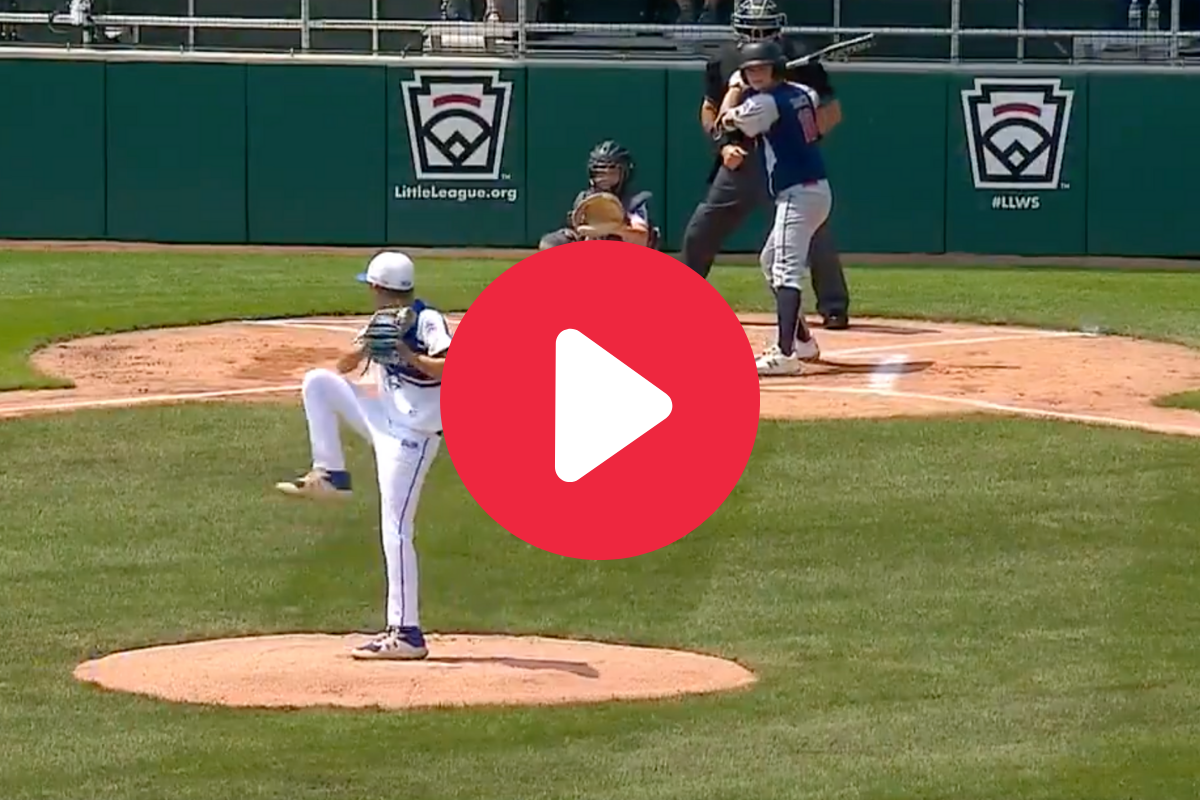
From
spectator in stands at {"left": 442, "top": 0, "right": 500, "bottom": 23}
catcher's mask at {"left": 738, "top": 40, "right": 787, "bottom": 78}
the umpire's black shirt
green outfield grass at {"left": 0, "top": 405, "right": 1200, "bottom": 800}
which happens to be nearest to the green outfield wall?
spectator in stands at {"left": 442, "top": 0, "right": 500, "bottom": 23}

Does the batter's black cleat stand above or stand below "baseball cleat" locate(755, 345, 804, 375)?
above

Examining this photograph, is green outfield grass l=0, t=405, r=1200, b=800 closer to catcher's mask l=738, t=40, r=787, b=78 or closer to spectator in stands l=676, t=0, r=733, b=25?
catcher's mask l=738, t=40, r=787, b=78

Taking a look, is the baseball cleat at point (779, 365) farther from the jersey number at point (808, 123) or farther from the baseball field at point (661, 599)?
the jersey number at point (808, 123)

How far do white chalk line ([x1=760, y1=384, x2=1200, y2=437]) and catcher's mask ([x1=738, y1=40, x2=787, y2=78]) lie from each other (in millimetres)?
1817

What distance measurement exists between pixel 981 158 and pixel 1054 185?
0.71 metres

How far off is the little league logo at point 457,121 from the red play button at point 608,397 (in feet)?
54.2

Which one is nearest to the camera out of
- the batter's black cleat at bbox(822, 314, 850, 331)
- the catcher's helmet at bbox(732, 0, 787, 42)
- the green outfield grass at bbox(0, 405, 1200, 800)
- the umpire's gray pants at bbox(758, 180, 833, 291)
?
the green outfield grass at bbox(0, 405, 1200, 800)

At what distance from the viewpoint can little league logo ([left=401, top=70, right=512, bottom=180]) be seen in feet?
75.0

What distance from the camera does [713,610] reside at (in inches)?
359

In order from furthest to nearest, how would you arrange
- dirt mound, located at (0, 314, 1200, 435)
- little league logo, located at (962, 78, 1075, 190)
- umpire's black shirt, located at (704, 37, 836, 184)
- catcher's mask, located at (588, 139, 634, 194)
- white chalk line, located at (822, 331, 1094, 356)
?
little league logo, located at (962, 78, 1075, 190), umpire's black shirt, located at (704, 37, 836, 184), white chalk line, located at (822, 331, 1094, 356), dirt mound, located at (0, 314, 1200, 435), catcher's mask, located at (588, 139, 634, 194)

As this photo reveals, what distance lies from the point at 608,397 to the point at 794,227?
27.0 ft

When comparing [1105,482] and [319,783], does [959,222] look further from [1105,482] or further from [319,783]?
[319,783]

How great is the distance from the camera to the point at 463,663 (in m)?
8.12

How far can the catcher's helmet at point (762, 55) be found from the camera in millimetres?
14117
